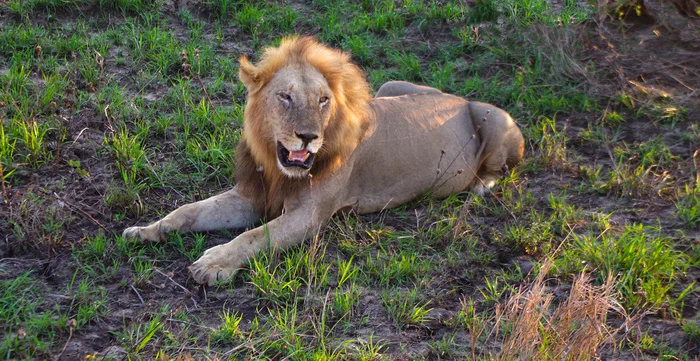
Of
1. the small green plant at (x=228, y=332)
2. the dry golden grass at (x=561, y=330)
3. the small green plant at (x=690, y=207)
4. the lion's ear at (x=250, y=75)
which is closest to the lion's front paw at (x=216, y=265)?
the small green plant at (x=228, y=332)

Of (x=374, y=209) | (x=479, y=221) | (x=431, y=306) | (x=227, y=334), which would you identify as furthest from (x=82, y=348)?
(x=479, y=221)

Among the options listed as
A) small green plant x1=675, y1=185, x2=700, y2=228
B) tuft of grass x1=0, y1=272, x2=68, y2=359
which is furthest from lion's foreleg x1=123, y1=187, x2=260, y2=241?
small green plant x1=675, y1=185, x2=700, y2=228

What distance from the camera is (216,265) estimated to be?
3.93 metres

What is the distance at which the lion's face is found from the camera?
4.05 m

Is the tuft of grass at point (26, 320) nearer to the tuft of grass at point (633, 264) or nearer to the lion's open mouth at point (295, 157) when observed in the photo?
the lion's open mouth at point (295, 157)

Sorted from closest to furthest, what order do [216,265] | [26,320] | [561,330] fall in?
1. [561,330]
2. [26,320]
3. [216,265]

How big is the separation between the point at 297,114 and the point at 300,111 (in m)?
0.02

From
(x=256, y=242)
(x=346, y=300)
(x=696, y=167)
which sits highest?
(x=256, y=242)

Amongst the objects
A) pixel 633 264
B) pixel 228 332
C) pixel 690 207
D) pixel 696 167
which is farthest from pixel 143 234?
pixel 696 167

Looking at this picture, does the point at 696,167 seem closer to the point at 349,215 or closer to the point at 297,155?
the point at 349,215

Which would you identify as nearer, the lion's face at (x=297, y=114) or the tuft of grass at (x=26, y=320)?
the tuft of grass at (x=26, y=320)

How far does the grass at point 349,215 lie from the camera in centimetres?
357

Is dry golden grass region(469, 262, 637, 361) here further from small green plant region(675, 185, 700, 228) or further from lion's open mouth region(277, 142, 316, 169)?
small green plant region(675, 185, 700, 228)

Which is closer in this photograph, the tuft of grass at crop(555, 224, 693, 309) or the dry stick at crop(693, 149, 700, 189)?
the tuft of grass at crop(555, 224, 693, 309)
